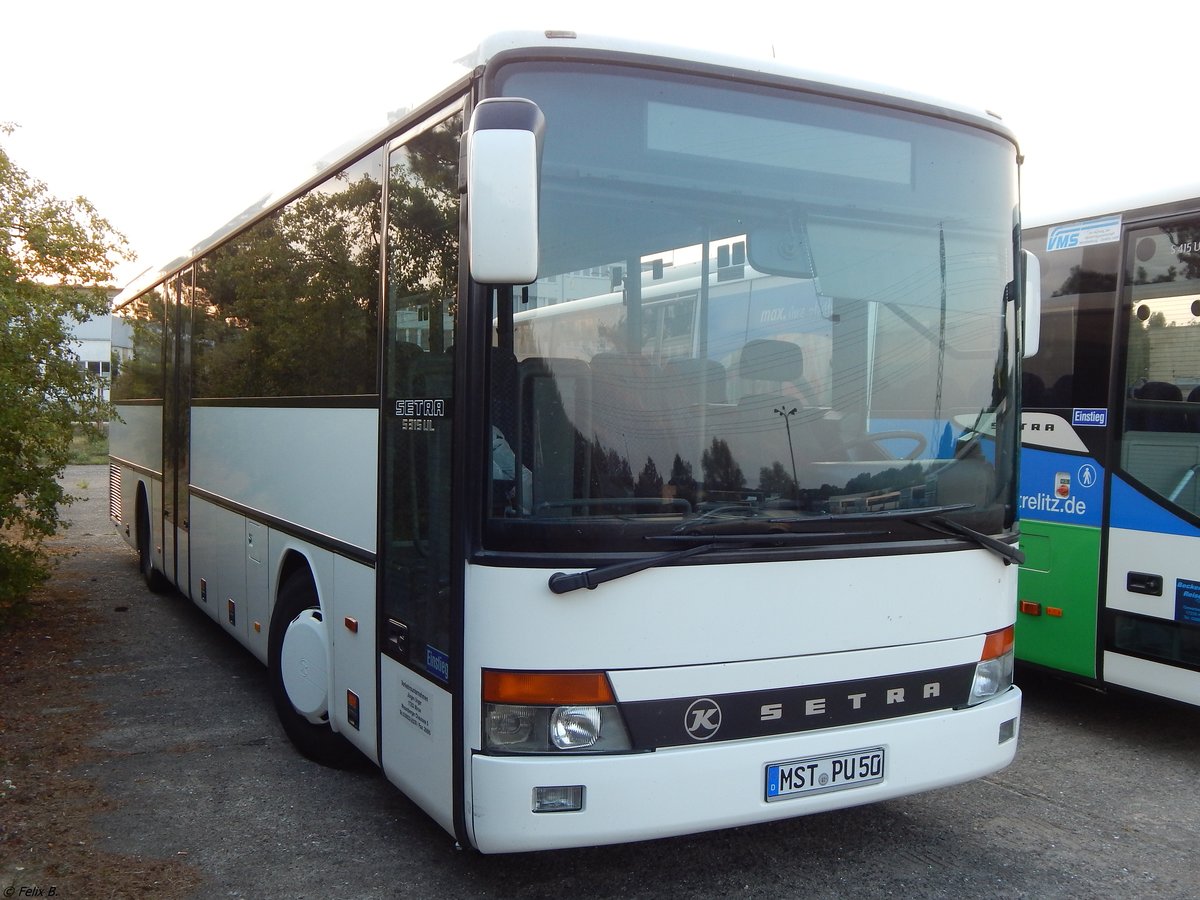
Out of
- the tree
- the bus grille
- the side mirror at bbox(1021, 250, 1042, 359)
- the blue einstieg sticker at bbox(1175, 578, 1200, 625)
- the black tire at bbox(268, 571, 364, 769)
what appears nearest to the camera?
the side mirror at bbox(1021, 250, 1042, 359)

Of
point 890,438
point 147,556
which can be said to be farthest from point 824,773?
point 147,556

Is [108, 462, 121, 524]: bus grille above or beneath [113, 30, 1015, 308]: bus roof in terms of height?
beneath

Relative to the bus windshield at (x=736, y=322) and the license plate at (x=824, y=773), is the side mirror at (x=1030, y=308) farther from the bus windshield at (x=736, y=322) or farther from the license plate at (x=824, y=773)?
the license plate at (x=824, y=773)

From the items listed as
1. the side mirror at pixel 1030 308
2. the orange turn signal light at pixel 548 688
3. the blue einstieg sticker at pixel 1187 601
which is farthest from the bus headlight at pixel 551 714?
the blue einstieg sticker at pixel 1187 601

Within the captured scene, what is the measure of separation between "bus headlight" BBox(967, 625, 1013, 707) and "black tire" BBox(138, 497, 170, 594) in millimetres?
8201

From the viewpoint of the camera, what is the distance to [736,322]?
368 cm

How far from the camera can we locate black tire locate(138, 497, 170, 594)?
411 inches

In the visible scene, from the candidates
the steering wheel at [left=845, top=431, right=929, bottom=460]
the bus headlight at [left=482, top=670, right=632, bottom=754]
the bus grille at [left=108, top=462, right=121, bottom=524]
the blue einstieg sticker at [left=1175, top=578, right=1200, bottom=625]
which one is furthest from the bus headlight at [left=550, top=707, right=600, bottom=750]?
the bus grille at [left=108, top=462, right=121, bottom=524]

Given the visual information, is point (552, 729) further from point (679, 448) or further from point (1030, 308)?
point (1030, 308)

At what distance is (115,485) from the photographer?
12672 millimetres

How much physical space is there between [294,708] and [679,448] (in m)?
2.90

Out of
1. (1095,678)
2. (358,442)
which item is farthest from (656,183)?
(1095,678)

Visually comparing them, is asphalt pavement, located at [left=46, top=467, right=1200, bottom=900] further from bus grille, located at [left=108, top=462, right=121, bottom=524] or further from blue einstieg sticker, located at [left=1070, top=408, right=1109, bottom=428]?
bus grille, located at [left=108, top=462, right=121, bottom=524]

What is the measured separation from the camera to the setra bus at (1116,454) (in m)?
5.64
